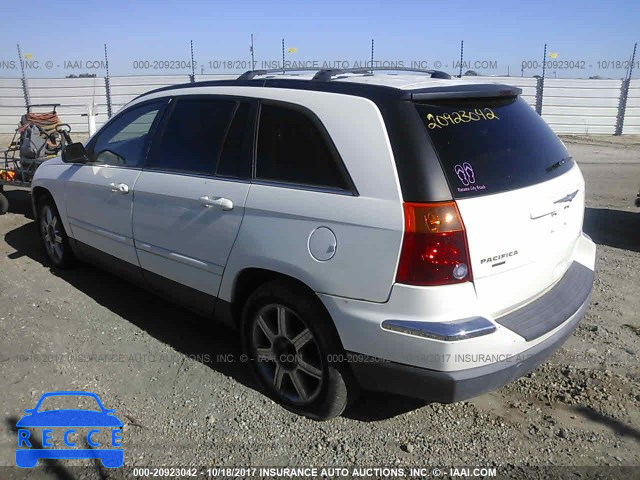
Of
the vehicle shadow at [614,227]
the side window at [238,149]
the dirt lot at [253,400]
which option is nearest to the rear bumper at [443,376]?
the dirt lot at [253,400]

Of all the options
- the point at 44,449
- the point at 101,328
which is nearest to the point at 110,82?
the point at 101,328

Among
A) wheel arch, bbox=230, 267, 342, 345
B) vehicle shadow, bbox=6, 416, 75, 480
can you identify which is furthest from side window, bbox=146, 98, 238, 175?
vehicle shadow, bbox=6, 416, 75, 480

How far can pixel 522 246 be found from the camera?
2.71m

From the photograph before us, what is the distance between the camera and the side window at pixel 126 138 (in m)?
4.12

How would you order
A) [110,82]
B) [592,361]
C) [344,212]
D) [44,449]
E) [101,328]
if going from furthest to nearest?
[110,82] → [101,328] → [592,361] → [44,449] → [344,212]

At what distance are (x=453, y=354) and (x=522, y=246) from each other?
64 cm

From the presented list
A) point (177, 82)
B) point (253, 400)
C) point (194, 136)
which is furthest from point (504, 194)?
point (177, 82)

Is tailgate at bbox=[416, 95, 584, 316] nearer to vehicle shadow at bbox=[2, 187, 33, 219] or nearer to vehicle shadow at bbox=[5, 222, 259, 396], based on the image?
vehicle shadow at bbox=[5, 222, 259, 396]

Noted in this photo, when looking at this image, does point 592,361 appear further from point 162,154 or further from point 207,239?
point 162,154

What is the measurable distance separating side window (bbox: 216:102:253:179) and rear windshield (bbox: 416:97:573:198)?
1.06 m

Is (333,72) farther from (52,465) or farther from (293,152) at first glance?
(52,465)

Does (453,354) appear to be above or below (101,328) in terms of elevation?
above

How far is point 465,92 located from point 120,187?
2543mm

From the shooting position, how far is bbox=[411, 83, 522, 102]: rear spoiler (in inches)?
107
